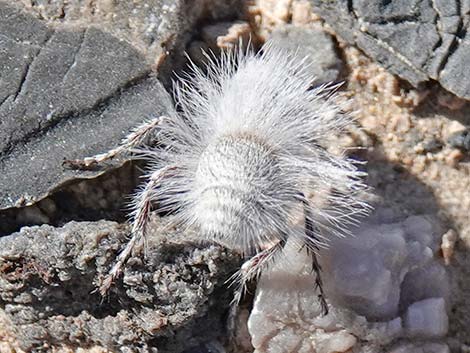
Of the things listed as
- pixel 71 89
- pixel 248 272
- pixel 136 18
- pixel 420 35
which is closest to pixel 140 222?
pixel 248 272

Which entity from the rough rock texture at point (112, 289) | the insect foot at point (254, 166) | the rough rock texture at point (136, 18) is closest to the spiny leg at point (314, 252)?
the insect foot at point (254, 166)

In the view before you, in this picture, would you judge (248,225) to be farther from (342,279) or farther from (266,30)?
(266,30)

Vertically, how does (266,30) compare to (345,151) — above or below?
above

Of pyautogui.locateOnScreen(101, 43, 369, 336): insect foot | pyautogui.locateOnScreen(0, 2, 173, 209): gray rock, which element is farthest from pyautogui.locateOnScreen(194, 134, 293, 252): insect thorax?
pyautogui.locateOnScreen(0, 2, 173, 209): gray rock

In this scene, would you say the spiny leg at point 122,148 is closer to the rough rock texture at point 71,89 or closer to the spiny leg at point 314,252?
the rough rock texture at point 71,89

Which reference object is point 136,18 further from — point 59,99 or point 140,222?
point 140,222

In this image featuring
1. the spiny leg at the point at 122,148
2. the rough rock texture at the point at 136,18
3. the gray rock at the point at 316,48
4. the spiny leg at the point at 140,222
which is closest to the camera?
the spiny leg at the point at 140,222

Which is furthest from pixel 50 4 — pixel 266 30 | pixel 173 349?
pixel 173 349
